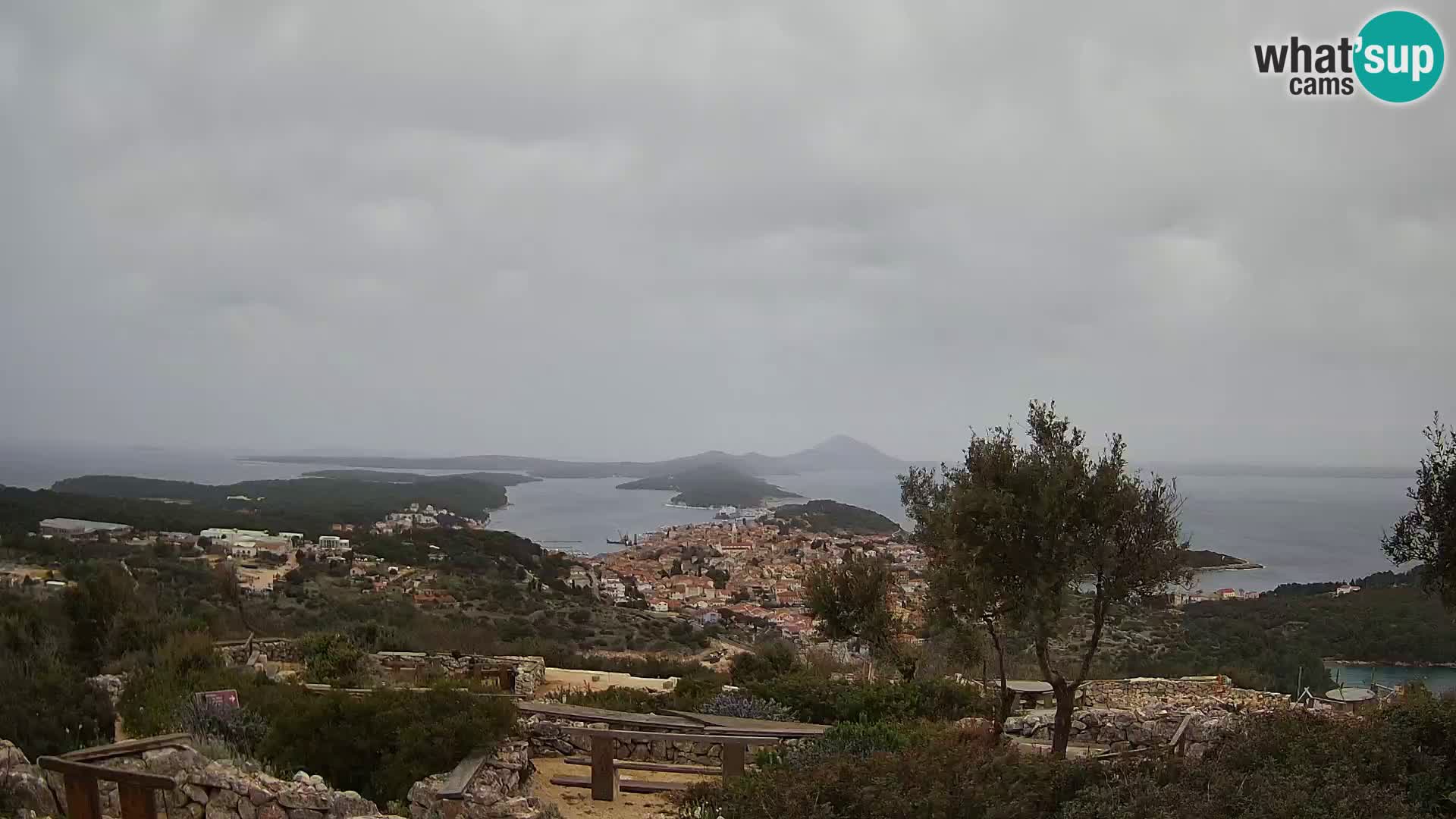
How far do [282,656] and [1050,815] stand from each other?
12825 millimetres

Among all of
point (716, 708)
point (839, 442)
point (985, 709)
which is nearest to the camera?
point (716, 708)

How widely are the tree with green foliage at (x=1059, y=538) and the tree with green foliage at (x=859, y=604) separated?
16.0ft

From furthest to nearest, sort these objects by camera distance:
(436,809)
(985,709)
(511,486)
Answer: (511,486)
(985,709)
(436,809)

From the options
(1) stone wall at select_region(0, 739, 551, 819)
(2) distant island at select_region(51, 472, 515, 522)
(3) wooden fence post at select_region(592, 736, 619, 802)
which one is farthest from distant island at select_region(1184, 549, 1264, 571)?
(2) distant island at select_region(51, 472, 515, 522)

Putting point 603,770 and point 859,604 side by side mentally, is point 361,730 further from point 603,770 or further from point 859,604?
point 859,604

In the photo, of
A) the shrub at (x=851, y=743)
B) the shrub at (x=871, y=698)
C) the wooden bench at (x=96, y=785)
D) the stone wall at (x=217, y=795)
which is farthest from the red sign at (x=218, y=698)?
the shrub at (x=871, y=698)

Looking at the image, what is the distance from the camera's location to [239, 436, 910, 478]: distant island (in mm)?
135625

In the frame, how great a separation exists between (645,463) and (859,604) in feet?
523

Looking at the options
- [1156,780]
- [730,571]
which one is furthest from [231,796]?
[730,571]

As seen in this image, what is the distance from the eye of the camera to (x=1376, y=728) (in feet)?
21.6

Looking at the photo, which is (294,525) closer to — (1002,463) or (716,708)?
(716,708)

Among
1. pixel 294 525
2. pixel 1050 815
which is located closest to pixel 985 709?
pixel 1050 815

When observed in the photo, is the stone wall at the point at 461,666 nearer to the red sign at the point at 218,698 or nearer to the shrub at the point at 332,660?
the shrub at the point at 332,660

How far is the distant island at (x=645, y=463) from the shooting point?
13562 cm
